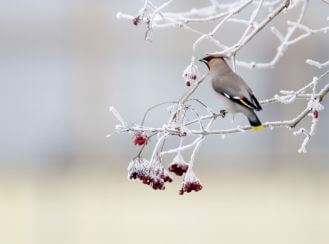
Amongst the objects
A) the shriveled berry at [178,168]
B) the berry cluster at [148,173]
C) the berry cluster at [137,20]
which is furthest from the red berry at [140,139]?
the berry cluster at [137,20]

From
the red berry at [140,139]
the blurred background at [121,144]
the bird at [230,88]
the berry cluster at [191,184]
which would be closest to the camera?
the red berry at [140,139]

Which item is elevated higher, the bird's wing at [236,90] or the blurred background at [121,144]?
the blurred background at [121,144]

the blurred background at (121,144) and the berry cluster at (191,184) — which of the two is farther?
the blurred background at (121,144)

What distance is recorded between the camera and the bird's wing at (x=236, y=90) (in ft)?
9.80

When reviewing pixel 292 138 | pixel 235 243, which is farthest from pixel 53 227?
pixel 292 138

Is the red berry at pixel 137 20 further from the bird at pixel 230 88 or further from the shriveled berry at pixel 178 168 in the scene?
the shriveled berry at pixel 178 168

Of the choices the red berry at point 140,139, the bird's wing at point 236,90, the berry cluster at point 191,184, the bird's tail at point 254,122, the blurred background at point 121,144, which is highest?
the blurred background at point 121,144

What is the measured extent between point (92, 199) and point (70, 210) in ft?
0.72

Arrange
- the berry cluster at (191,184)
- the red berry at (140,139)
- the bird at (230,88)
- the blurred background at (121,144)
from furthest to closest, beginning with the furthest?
the blurred background at (121,144) → the bird at (230,88) → the berry cluster at (191,184) → the red berry at (140,139)

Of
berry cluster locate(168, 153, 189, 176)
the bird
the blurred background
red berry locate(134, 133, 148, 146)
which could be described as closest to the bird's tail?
the bird

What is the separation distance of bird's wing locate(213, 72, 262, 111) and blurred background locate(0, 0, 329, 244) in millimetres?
5205

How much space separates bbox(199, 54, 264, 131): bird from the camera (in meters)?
2.98

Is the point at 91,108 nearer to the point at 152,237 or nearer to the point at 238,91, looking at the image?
the point at 152,237

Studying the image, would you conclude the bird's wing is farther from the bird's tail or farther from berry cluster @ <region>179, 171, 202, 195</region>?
berry cluster @ <region>179, 171, 202, 195</region>
